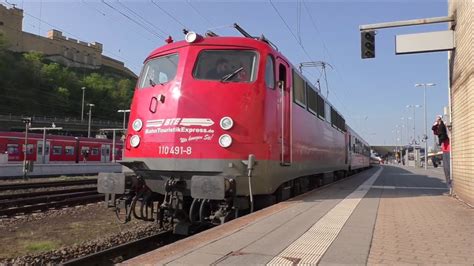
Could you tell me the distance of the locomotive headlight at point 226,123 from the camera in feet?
24.3

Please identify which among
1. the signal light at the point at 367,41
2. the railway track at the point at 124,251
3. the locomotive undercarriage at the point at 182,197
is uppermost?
the signal light at the point at 367,41

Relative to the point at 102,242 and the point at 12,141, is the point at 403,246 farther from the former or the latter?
the point at 12,141

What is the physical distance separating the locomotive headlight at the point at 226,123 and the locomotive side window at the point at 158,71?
4.50 ft

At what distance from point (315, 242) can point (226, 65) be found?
371 centimetres

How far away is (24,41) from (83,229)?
122090 mm

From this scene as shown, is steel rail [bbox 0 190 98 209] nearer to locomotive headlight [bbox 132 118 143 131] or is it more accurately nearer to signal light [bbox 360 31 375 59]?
locomotive headlight [bbox 132 118 143 131]

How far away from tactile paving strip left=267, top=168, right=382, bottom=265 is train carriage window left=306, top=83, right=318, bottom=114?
3.79m

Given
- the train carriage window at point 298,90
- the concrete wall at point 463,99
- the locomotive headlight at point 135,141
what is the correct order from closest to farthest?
the locomotive headlight at point 135,141 < the concrete wall at point 463,99 < the train carriage window at point 298,90

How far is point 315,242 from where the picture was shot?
17.9 ft

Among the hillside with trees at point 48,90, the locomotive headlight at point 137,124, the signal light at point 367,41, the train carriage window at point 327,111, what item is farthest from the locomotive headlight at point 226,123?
the hillside with trees at point 48,90

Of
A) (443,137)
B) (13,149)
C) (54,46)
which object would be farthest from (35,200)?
(54,46)

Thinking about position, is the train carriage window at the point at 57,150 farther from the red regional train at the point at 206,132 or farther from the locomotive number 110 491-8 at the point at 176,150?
the locomotive number 110 491-8 at the point at 176,150

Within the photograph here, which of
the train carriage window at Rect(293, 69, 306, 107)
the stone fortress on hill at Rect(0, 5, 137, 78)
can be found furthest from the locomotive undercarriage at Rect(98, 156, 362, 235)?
the stone fortress on hill at Rect(0, 5, 137, 78)

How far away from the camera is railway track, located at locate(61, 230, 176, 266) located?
6.54 meters
